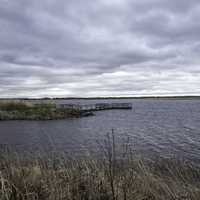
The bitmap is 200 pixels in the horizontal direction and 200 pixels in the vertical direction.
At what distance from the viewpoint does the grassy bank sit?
39.7m

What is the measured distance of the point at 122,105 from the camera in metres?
72.3

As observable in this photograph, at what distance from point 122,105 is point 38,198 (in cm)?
6903

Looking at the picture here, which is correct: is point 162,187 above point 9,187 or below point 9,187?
below

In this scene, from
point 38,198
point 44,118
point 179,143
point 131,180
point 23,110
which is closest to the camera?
point 38,198

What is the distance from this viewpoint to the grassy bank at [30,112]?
39.7m

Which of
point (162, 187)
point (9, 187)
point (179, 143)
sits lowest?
point (179, 143)

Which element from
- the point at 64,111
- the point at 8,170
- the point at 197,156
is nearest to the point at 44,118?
the point at 64,111

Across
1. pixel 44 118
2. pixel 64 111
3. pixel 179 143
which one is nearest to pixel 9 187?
pixel 179 143

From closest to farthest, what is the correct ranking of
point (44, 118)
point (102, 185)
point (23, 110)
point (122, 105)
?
point (102, 185) < point (44, 118) < point (23, 110) < point (122, 105)

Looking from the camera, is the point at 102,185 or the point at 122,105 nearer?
the point at 102,185

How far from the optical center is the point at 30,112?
4234 centimetres

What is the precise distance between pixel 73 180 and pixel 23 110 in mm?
42381

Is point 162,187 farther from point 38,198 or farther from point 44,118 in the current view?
point 44,118

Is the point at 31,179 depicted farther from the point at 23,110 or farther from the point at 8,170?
the point at 23,110
